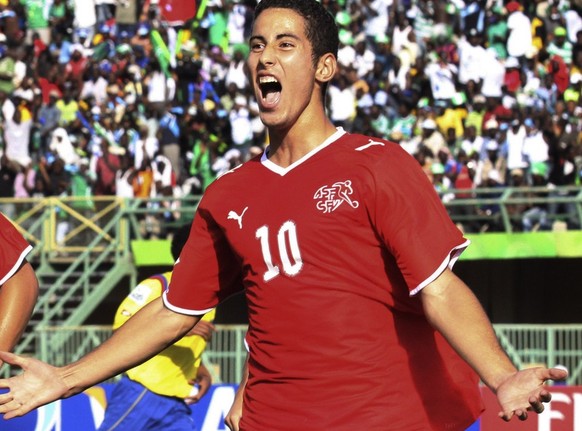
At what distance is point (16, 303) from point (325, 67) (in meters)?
2.14

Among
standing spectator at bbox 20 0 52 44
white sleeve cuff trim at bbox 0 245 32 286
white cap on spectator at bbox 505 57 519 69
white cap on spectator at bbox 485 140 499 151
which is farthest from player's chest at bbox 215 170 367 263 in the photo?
standing spectator at bbox 20 0 52 44

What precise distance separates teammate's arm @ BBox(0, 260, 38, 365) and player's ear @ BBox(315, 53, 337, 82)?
208 centimetres

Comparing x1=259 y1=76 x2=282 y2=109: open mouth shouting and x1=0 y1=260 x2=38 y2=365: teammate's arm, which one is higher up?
x1=259 y1=76 x2=282 y2=109: open mouth shouting

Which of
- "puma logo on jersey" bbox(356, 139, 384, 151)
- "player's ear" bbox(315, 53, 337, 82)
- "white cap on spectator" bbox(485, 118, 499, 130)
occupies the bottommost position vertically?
"white cap on spectator" bbox(485, 118, 499, 130)

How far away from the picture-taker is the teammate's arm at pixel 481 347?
420 cm

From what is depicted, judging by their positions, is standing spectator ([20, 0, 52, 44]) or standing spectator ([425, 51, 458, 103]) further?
standing spectator ([20, 0, 52, 44])

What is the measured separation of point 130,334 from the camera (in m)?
5.18

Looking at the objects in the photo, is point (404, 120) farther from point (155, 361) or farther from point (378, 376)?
point (378, 376)

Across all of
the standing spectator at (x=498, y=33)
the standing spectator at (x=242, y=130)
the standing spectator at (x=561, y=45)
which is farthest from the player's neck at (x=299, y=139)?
the standing spectator at (x=498, y=33)

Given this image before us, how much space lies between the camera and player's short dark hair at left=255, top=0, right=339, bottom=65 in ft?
16.3

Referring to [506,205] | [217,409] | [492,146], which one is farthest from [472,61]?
[217,409]

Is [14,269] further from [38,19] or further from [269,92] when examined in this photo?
[38,19]

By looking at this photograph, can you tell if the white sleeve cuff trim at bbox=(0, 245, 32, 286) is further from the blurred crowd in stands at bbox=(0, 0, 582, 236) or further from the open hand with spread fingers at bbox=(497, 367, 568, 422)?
the blurred crowd in stands at bbox=(0, 0, 582, 236)

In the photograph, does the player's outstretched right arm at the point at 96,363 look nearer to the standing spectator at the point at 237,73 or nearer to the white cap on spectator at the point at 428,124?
the white cap on spectator at the point at 428,124
